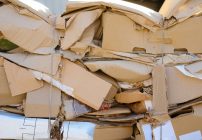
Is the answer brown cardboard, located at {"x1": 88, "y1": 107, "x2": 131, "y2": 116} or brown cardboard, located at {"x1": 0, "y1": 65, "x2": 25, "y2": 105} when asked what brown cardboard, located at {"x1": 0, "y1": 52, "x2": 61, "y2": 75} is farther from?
brown cardboard, located at {"x1": 88, "y1": 107, "x2": 131, "y2": 116}

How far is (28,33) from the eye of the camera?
6.59 ft

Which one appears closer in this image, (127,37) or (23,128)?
(23,128)

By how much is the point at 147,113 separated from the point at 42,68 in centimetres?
63

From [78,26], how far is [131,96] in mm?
483

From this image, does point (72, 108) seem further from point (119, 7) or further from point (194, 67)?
point (194, 67)

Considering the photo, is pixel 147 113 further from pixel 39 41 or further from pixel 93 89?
pixel 39 41

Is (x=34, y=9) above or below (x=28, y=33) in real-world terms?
above

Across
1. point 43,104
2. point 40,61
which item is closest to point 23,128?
point 43,104

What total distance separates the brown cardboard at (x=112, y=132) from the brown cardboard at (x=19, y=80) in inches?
16.2

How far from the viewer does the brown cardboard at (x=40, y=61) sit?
199cm

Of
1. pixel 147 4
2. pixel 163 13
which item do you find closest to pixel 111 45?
pixel 163 13

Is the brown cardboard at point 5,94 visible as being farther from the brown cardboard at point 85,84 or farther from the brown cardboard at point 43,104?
the brown cardboard at point 85,84

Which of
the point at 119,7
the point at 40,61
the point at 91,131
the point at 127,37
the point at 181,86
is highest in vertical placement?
the point at 119,7

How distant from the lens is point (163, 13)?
2070 mm
